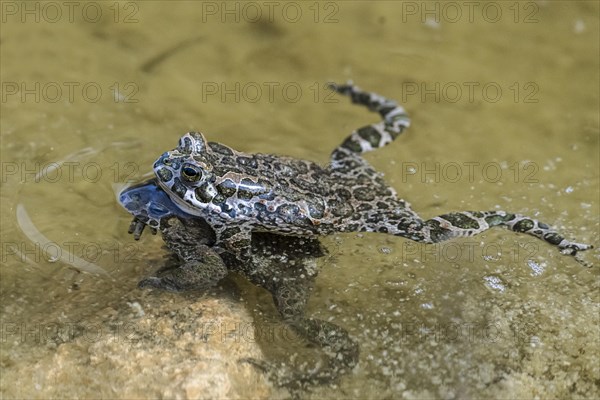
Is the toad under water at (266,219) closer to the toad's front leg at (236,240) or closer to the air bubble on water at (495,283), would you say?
the toad's front leg at (236,240)

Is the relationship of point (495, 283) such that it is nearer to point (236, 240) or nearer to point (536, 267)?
point (536, 267)

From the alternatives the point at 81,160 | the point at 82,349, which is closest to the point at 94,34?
the point at 81,160

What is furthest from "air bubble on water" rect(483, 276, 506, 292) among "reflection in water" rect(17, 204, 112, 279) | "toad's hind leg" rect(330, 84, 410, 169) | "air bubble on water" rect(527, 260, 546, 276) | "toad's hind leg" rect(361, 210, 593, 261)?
"reflection in water" rect(17, 204, 112, 279)

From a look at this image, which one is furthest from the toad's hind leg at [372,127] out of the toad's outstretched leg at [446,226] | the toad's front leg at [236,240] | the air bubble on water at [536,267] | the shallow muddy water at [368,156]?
the air bubble on water at [536,267]

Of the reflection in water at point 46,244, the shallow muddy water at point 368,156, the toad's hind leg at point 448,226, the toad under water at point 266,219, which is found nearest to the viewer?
the shallow muddy water at point 368,156

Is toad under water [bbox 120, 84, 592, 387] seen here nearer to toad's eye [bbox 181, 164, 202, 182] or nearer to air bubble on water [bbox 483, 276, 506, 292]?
toad's eye [bbox 181, 164, 202, 182]

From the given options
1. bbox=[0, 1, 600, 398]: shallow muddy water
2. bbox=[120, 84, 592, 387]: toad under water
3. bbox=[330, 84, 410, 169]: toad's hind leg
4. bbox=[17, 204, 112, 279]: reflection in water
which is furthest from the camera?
bbox=[330, 84, 410, 169]: toad's hind leg

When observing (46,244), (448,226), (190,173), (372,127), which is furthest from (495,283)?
(46,244)

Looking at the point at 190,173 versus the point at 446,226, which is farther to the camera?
the point at 446,226
